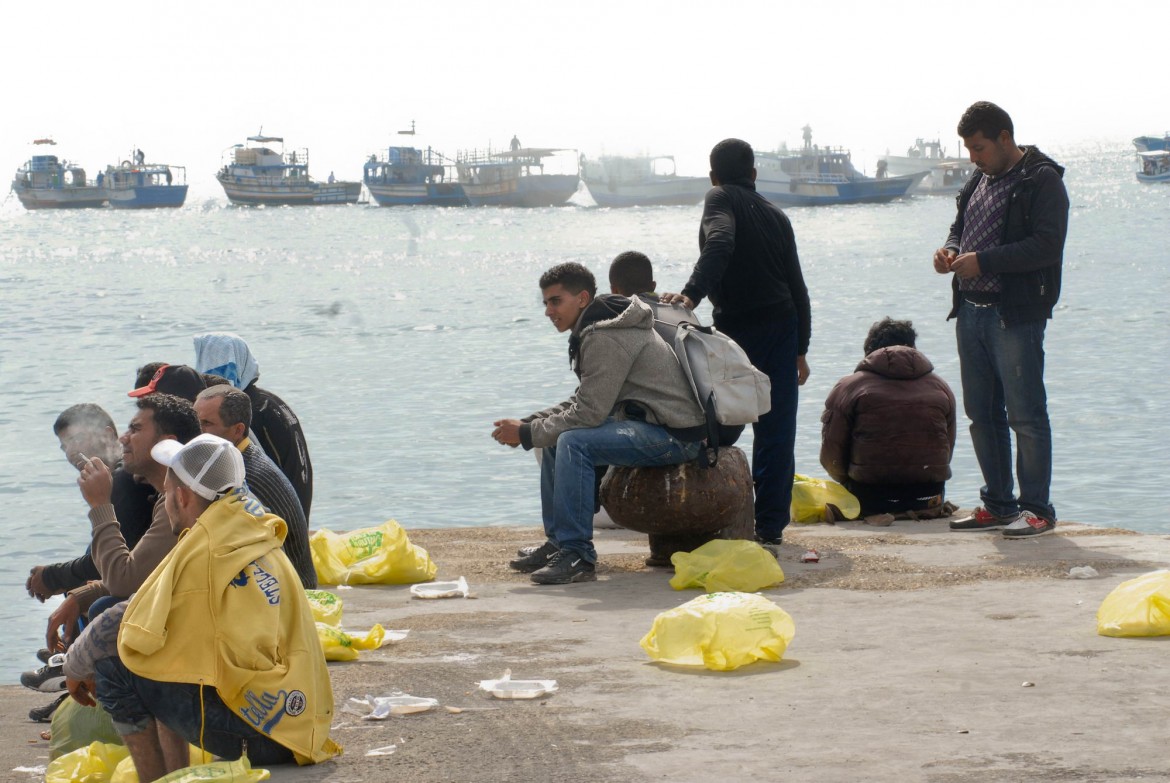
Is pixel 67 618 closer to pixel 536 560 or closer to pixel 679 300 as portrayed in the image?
pixel 536 560

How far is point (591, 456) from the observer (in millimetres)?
6215

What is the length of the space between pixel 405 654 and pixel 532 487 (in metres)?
8.05

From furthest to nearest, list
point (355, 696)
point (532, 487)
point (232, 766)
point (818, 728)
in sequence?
point (532, 487) → point (355, 696) → point (818, 728) → point (232, 766)

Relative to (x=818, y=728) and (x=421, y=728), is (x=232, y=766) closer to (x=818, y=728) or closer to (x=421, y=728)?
(x=421, y=728)

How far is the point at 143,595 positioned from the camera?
3699mm

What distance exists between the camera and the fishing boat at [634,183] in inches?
4560

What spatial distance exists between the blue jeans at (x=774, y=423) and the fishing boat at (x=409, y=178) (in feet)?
355

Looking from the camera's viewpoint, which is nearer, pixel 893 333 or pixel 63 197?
pixel 893 333

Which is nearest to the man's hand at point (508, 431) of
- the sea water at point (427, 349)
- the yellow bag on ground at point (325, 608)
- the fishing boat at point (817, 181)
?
the yellow bag on ground at point (325, 608)

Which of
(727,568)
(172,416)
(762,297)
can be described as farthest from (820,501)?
(172,416)

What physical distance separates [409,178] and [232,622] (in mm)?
111864

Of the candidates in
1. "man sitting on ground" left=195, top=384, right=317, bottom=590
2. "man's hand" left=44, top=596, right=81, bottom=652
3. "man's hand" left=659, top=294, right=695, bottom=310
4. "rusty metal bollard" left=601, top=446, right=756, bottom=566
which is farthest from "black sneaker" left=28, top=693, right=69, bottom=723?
"man's hand" left=659, top=294, right=695, bottom=310

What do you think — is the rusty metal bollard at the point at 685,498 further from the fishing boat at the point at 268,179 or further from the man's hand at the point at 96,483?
the fishing boat at the point at 268,179

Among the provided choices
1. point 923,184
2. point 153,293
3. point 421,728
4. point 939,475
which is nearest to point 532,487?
point 939,475
